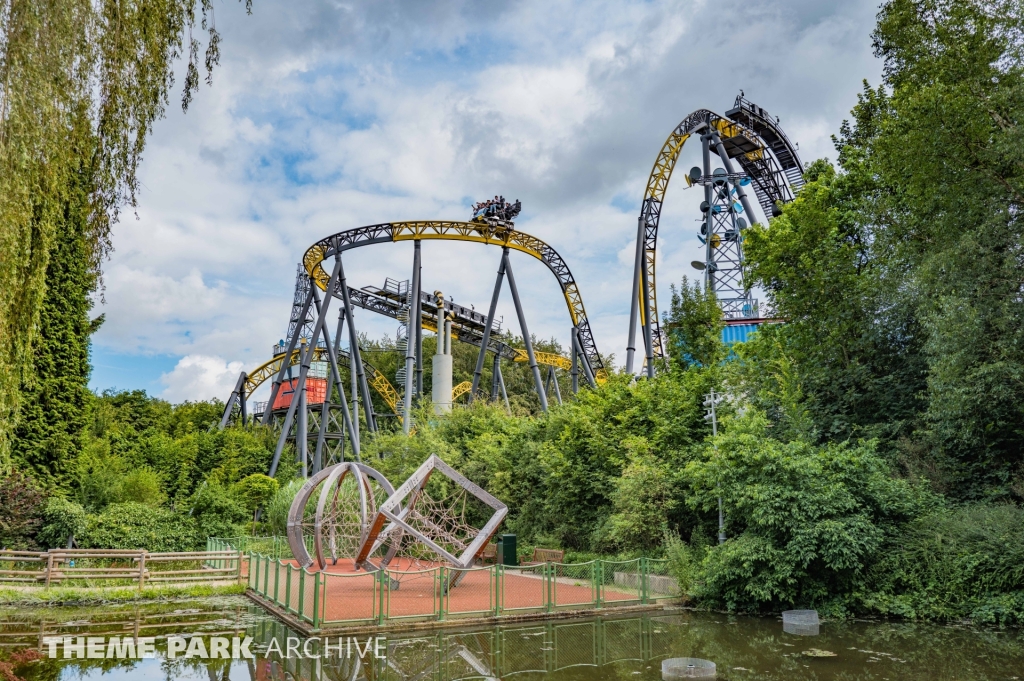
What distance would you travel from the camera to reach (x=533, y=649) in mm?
9883

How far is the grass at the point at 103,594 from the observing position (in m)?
13.6

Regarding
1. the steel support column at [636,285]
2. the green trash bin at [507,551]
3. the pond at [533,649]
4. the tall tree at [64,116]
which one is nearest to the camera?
the tall tree at [64,116]

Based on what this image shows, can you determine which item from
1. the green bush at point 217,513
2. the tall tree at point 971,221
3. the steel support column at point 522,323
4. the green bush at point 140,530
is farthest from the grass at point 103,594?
the steel support column at point 522,323

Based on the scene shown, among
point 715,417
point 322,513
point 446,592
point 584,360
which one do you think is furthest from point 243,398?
point 446,592

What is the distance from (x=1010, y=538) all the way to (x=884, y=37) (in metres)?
10.5

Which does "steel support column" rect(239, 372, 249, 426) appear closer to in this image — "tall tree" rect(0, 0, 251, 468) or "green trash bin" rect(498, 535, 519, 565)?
"green trash bin" rect(498, 535, 519, 565)

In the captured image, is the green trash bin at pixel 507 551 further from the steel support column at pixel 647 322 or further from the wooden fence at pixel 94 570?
the steel support column at pixel 647 322

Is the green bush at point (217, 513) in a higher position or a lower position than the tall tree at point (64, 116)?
lower

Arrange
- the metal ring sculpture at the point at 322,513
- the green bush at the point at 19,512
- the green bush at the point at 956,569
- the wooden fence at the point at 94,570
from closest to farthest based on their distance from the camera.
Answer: the green bush at the point at 956,569 < the metal ring sculpture at the point at 322,513 < the wooden fence at the point at 94,570 < the green bush at the point at 19,512

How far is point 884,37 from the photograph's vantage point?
15672 millimetres

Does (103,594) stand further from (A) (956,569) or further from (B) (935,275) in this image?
(B) (935,275)

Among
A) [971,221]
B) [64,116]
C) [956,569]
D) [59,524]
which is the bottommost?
[956,569]

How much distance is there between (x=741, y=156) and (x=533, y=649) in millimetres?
28345

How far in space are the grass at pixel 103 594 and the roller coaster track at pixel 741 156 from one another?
21.9 metres
